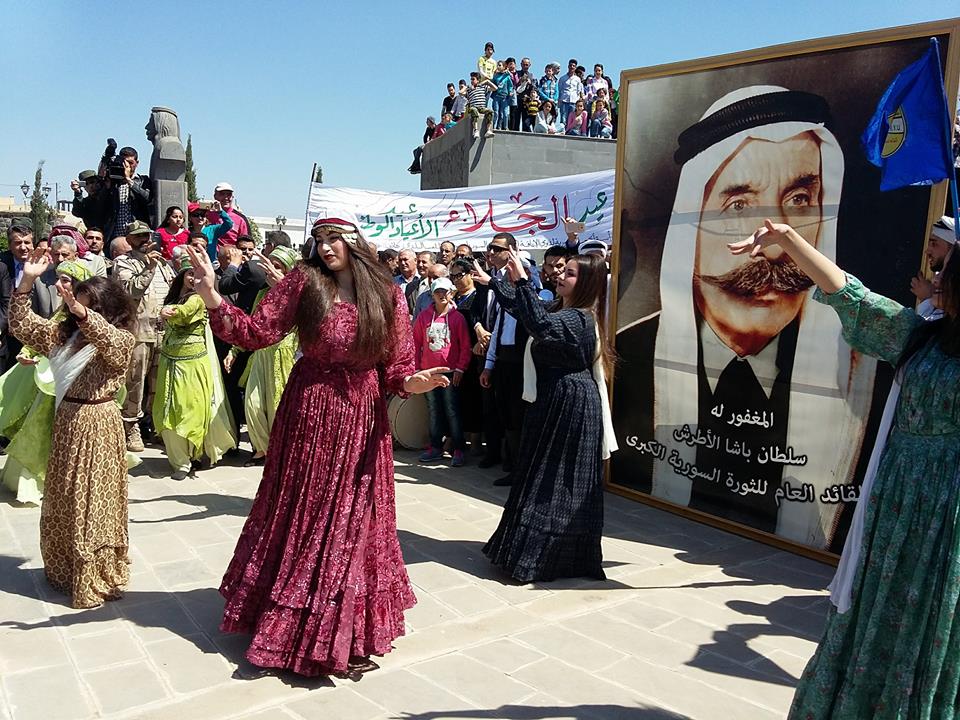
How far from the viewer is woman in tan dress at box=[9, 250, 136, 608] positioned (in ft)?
13.7

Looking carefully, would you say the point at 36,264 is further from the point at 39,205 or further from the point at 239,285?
the point at 39,205

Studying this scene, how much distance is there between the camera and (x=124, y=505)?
14.4 feet

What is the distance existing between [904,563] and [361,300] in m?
2.42

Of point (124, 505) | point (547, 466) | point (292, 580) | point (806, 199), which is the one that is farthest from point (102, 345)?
point (806, 199)

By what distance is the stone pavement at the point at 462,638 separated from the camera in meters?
3.32

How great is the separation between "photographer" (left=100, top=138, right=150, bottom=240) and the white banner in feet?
8.33

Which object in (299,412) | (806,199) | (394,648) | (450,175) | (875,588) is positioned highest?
(450,175)

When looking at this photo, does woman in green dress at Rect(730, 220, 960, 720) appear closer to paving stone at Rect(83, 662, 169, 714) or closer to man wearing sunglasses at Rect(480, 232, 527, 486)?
paving stone at Rect(83, 662, 169, 714)

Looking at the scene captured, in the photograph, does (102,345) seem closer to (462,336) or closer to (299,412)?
(299,412)

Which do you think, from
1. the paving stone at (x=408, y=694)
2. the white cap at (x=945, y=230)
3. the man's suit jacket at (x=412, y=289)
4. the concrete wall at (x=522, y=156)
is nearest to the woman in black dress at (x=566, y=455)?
the paving stone at (x=408, y=694)

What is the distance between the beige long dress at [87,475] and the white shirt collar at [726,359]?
12.9 ft

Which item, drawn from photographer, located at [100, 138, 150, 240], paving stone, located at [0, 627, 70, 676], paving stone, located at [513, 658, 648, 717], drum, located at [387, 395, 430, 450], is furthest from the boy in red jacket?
photographer, located at [100, 138, 150, 240]

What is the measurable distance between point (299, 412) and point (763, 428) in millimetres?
3418

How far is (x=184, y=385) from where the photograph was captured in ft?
22.4
